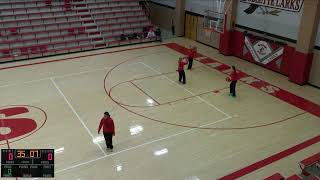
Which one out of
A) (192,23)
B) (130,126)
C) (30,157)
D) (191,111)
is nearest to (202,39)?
(192,23)

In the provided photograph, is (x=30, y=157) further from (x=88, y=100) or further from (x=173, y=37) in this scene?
(x=173, y=37)

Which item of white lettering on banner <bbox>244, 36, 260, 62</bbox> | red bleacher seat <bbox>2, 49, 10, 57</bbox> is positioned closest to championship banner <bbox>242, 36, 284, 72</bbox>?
white lettering on banner <bbox>244, 36, 260, 62</bbox>

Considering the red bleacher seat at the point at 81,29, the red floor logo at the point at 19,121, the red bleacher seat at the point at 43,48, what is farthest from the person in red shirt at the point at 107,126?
the red bleacher seat at the point at 81,29

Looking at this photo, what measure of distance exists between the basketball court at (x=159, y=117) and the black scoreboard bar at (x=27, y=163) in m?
2.70

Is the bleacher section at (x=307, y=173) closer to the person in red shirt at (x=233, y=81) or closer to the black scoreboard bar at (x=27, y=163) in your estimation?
the person in red shirt at (x=233, y=81)

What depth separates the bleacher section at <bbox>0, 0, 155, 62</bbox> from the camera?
63.1 feet

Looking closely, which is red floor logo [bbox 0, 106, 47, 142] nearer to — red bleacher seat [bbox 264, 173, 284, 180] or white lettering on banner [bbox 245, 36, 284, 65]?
red bleacher seat [bbox 264, 173, 284, 180]

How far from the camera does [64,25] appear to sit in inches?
832

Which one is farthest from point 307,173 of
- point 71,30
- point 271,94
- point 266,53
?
point 71,30

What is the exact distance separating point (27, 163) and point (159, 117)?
21.1 ft

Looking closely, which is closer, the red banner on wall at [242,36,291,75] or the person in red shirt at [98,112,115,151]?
the person in red shirt at [98,112,115,151]

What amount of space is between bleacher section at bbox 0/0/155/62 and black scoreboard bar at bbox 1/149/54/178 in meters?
12.9

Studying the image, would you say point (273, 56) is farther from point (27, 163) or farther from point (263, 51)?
point (27, 163)

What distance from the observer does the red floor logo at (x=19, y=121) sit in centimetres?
1119
